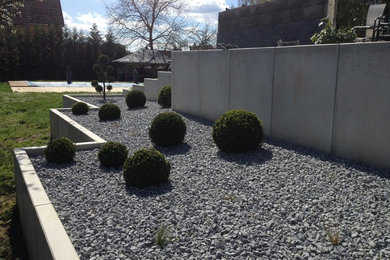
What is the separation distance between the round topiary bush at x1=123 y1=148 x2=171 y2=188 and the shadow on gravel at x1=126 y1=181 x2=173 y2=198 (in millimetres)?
58

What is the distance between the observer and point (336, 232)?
11.7 feet

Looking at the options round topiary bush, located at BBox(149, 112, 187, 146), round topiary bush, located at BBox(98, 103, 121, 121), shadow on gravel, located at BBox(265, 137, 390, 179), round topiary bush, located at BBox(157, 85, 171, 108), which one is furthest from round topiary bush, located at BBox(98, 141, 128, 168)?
round topiary bush, located at BBox(157, 85, 171, 108)

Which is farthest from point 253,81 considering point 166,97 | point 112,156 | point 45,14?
point 45,14

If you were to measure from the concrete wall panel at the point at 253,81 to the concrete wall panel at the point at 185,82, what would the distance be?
212cm

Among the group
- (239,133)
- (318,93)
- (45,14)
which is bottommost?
(239,133)

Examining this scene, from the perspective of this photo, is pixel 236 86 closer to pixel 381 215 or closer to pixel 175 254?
pixel 381 215

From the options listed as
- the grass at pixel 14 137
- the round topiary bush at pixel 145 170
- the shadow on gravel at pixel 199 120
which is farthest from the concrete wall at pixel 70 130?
the shadow on gravel at pixel 199 120

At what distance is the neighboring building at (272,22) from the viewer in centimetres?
1266

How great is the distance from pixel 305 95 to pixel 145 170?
3432 millimetres

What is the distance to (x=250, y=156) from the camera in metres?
6.29

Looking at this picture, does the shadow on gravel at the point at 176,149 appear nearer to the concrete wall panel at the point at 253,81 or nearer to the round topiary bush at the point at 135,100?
the concrete wall panel at the point at 253,81

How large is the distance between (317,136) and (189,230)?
3614 mm

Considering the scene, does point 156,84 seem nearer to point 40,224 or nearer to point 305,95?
point 305,95

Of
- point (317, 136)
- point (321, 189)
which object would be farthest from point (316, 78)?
point (321, 189)
